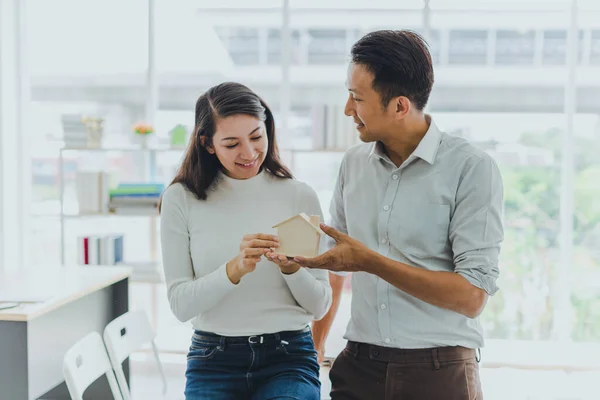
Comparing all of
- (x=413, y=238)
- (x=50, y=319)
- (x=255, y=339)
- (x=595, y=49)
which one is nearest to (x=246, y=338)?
(x=255, y=339)

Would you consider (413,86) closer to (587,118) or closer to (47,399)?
(47,399)

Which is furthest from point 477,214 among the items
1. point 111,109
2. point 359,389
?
point 111,109

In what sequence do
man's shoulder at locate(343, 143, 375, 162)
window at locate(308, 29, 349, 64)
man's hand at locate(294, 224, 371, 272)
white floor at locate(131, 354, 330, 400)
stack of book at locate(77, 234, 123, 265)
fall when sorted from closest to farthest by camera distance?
1. man's hand at locate(294, 224, 371, 272)
2. man's shoulder at locate(343, 143, 375, 162)
3. white floor at locate(131, 354, 330, 400)
4. stack of book at locate(77, 234, 123, 265)
5. window at locate(308, 29, 349, 64)

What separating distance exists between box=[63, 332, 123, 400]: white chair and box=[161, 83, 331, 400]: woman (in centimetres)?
36

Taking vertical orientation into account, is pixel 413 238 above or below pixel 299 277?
above

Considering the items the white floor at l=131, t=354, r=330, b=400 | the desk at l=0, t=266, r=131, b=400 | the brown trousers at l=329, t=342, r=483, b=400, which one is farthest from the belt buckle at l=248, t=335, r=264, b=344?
the white floor at l=131, t=354, r=330, b=400

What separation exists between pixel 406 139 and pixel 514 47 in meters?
2.84

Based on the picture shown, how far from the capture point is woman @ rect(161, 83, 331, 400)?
173cm

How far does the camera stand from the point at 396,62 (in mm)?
1628

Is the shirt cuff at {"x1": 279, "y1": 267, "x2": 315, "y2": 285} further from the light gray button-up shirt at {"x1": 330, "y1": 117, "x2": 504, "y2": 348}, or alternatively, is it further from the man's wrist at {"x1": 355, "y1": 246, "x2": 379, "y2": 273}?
the man's wrist at {"x1": 355, "y1": 246, "x2": 379, "y2": 273}

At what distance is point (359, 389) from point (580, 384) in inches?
98.6

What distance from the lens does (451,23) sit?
4188 millimetres

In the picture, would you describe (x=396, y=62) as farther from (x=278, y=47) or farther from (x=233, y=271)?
(x=278, y=47)

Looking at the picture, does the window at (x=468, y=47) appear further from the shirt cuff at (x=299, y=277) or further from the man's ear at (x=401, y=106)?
the shirt cuff at (x=299, y=277)
